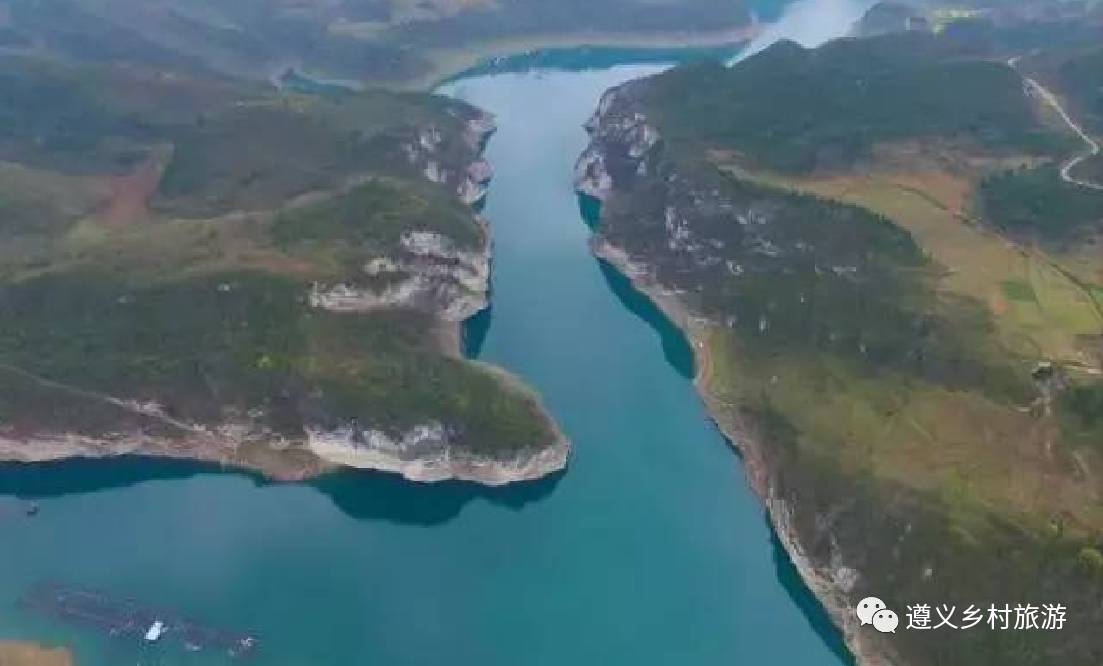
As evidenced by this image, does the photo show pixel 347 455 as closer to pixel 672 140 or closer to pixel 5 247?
pixel 5 247

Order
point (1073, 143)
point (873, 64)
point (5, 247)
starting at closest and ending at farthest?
point (5, 247) < point (1073, 143) < point (873, 64)

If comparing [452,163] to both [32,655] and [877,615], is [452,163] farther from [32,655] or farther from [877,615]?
[877,615]

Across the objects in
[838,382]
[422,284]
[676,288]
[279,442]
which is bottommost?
[279,442]

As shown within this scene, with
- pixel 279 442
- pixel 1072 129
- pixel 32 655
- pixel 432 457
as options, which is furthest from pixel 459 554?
pixel 1072 129

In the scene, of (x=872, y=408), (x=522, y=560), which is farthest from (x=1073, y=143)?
(x=522, y=560)

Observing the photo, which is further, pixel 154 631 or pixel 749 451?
pixel 749 451

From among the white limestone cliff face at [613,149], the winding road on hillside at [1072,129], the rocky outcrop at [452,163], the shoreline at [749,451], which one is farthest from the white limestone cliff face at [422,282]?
the winding road on hillside at [1072,129]
